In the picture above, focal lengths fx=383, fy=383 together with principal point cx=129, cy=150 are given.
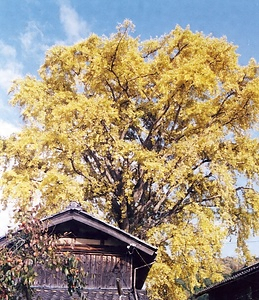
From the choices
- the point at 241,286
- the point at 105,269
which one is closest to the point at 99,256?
the point at 105,269

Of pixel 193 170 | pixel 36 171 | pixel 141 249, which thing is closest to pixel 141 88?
pixel 193 170

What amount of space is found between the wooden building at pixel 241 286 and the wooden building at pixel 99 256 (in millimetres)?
2745

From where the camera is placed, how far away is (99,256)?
11195mm

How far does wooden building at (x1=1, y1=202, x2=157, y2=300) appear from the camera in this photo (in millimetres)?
10453

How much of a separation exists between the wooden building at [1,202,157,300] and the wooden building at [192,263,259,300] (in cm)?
274

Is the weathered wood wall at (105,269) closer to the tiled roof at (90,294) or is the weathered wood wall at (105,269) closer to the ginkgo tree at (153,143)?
the tiled roof at (90,294)

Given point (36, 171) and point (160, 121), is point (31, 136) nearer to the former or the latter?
point (36, 171)

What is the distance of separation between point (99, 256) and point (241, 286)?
562 cm

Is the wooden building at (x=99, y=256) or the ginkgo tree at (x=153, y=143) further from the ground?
the ginkgo tree at (x=153, y=143)

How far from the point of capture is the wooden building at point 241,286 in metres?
11.2

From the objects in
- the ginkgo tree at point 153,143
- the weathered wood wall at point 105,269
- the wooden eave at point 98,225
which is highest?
the ginkgo tree at point 153,143

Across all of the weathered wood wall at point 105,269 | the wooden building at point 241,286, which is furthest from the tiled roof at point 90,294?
the wooden building at point 241,286

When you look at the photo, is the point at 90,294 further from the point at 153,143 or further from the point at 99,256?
the point at 153,143

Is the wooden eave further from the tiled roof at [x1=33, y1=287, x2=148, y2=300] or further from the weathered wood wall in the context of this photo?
the tiled roof at [x1=33, y1=287, x2=148, y2=300]
